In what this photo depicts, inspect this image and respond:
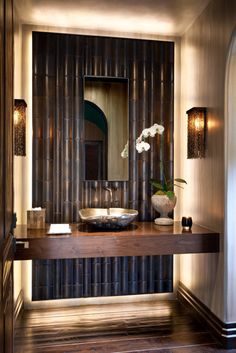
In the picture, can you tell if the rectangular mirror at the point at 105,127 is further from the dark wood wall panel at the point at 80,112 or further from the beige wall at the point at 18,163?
the beige wall at the point at 18,163

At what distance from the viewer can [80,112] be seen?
10.3 feet

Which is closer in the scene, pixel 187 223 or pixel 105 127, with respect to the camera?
pixel 187 223

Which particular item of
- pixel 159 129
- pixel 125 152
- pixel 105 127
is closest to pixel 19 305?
pixel 125 152

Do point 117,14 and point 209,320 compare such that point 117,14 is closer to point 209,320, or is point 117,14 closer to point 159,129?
point 159,129

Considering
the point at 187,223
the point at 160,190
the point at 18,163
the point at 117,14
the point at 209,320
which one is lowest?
the point at 209,320

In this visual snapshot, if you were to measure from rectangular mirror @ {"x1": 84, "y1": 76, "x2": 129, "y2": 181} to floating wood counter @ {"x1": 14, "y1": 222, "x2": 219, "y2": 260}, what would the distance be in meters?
0.76

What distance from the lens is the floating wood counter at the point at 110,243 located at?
2.41 m

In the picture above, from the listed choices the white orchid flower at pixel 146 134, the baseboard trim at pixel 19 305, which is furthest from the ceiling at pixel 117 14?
the baseboard trim at pixel 19 305

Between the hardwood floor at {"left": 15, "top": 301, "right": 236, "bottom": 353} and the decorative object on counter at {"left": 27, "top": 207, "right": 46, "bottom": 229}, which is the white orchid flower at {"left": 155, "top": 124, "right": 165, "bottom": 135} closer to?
the decorative object on counter at {"left": 27, "top": 207, "right": 46, "bottom": 229}

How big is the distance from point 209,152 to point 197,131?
0.24 m

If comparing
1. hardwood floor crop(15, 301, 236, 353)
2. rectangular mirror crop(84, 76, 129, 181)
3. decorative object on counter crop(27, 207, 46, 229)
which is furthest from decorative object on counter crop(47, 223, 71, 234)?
hardwood floor crop(15, 301, 236, 353)

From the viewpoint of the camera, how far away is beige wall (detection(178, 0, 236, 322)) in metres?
2.47

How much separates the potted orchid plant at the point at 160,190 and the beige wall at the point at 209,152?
0.24 metres

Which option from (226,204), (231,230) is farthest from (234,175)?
(231,230)
